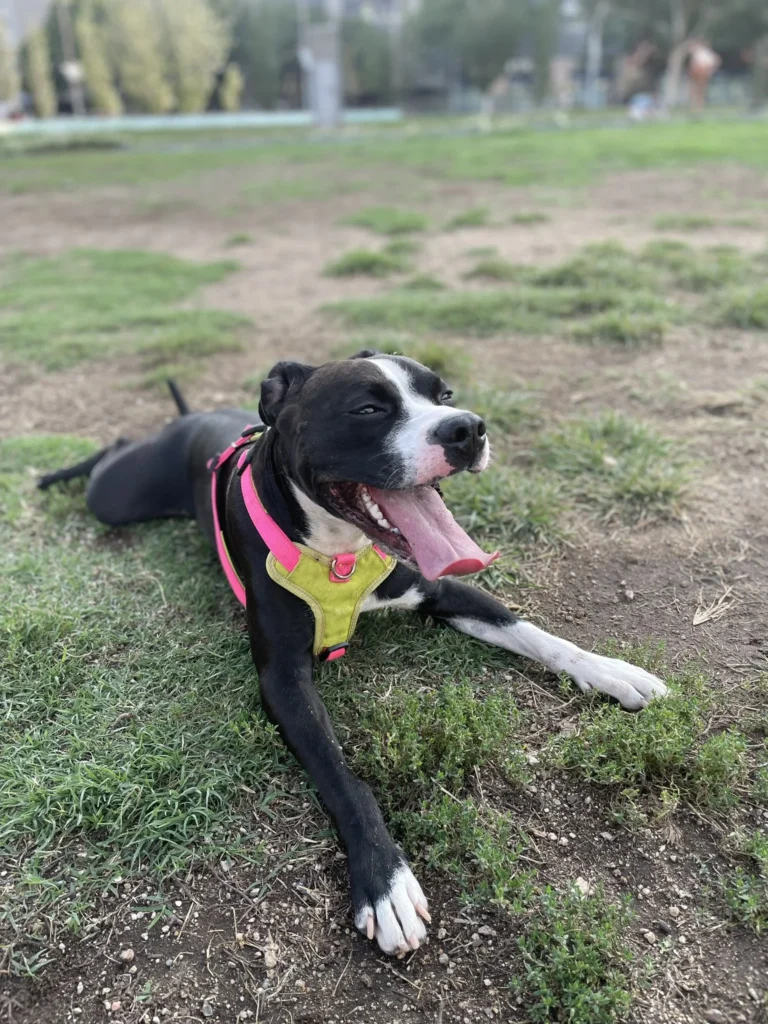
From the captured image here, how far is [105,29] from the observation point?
39250 mm

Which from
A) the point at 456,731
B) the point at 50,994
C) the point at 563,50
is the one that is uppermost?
the point at 563,50

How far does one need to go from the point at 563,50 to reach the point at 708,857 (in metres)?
72.6

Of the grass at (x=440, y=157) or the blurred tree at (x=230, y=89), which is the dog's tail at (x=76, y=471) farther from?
the blurred tree at (x=230, y=89)

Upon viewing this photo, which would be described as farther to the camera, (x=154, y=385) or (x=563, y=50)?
(x=563, y=50)

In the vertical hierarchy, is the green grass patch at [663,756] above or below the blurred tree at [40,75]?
below

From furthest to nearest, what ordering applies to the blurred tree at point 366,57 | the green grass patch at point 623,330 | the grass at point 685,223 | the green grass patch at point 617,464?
the blurred tree at point 366,57 → the grass at point 685,223 → the green grass patch at point 623,330 → the green grass patch at point 617,464

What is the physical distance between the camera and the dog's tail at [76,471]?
14.1 feet

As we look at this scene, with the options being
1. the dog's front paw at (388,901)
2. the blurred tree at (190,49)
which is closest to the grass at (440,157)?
the dog's front paw at (388,901)

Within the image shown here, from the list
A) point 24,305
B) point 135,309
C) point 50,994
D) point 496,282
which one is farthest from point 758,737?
point 24,305

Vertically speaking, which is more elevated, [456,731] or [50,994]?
[456,731]

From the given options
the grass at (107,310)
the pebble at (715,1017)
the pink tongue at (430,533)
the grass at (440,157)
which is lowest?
the pebble at (715,1017)

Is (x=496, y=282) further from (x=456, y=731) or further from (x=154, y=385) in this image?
(x=456, y=731)

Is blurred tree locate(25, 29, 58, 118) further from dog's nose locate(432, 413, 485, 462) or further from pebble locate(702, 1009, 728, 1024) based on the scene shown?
pebble locate(702, 1009, 728, 1024)

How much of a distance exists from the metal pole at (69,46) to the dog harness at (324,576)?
46.1 m
